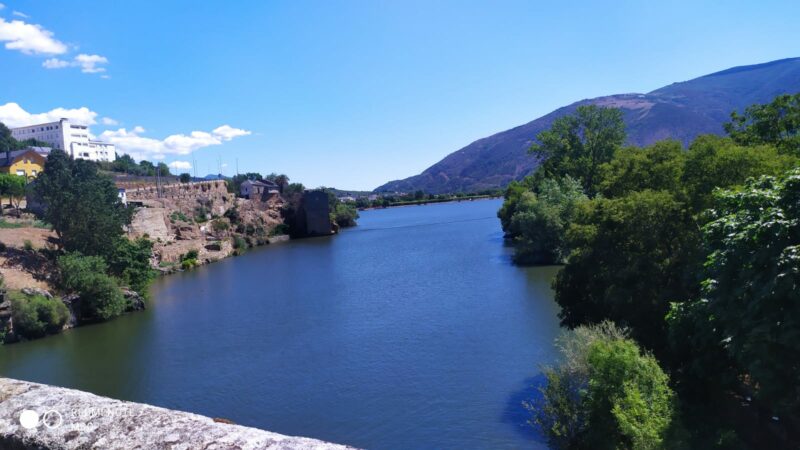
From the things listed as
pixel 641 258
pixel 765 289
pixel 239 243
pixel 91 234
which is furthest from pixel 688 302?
pixel 239 243

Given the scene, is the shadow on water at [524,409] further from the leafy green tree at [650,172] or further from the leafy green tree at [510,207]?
the leafy green tree at [510,207]

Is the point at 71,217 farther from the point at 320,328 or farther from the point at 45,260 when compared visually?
the point at 320,328

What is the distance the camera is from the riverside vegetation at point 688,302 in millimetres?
8656

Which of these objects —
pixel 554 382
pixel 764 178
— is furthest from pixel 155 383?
pixel 764 178

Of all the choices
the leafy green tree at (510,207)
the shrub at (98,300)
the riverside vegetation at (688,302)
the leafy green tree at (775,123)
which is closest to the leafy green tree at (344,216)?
the leafy green tree at (510,207)

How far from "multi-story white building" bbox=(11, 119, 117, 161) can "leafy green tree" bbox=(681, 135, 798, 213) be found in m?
139

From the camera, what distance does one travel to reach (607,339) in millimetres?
15492

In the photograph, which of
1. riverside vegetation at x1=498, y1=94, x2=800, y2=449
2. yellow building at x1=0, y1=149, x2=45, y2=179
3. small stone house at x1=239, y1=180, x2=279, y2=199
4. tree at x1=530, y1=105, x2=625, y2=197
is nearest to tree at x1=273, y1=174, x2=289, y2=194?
small stone house at x1=239, y1=180, x2=279, y2=199

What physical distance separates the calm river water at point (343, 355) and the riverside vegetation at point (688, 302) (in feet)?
10.3

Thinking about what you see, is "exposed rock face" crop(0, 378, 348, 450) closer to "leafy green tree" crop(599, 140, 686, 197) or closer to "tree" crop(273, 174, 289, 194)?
"leafy green tree" crop(599, 140, 686, 197)

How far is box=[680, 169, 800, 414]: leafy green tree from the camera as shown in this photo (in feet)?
26.3

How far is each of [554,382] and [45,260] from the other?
40230 millimetres

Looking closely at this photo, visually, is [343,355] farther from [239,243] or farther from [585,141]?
[239,243]

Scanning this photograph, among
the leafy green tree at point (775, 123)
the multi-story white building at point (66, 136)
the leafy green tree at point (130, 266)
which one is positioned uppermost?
the multi-story white building at point (66, 136)
